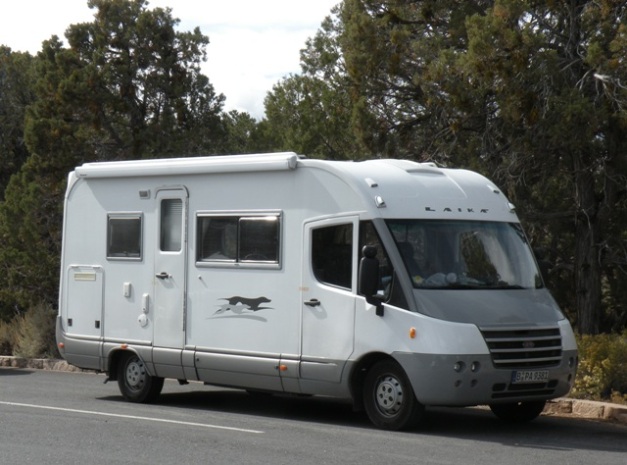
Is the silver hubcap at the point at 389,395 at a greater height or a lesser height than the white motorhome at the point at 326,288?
lesser

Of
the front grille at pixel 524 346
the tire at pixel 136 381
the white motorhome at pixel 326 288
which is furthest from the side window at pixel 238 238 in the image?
the front grille at pixel 524 346

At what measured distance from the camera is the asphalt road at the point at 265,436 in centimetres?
1039

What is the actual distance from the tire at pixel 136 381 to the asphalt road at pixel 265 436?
0.15 m

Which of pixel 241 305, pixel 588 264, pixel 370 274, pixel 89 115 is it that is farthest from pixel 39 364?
pixel 370 274

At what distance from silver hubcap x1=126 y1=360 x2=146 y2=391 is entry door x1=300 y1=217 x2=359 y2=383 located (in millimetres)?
2863

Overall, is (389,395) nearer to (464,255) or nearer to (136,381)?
(464,255)

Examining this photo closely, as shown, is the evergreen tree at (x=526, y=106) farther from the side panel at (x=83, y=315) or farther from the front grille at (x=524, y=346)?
the side panel at (x=83, y=315)

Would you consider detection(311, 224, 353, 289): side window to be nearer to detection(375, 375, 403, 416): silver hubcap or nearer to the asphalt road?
detection(375, 375, 403, 416): silver hubcap

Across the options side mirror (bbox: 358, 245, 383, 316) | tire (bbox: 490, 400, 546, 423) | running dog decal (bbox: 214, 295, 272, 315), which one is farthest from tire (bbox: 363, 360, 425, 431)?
running dog decal (bbox: 214, 295, 272, 315)

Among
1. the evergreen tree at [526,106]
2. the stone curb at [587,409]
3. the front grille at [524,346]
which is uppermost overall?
the evergreen tree at [526,106]

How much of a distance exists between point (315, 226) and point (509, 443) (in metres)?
3.17

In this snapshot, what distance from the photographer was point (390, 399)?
12203mm

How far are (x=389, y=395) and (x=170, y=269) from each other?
3.58 metres

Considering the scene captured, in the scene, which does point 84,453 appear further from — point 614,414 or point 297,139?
point 297,139
